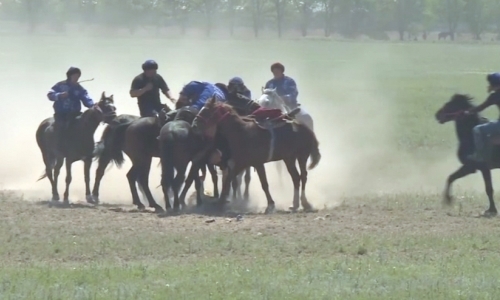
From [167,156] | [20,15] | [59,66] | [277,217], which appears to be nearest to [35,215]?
[167,156]

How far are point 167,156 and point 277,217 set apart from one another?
182cm

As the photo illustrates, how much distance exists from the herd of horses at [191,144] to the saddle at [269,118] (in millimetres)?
15

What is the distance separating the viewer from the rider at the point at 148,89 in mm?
17703

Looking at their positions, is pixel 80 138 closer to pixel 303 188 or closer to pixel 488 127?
pixel 303 188

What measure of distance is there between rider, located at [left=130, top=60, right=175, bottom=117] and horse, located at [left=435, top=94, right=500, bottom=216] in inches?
177

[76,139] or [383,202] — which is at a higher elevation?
[76,139]

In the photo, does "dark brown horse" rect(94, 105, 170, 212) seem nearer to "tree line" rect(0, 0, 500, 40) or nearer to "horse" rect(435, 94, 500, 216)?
→ "horse" rect(435, 94, 500, 216)

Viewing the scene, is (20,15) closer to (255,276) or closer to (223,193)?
(223,193)

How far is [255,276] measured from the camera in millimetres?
10875

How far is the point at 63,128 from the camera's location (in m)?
17.6

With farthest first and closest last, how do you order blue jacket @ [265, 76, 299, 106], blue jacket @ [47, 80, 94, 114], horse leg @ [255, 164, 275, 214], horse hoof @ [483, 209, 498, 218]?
blue jacket @ [265, 76, 299, 106], blue jacket @ [47, 80, 94, 114], horse leg @ [255, 164, 275, 214], horse hoof @ [483, 209, 498, 218]

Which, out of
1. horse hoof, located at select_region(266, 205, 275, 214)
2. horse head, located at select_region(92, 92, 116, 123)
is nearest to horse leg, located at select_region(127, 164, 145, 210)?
horse head, located at select_region(92, 92, 116, 123)

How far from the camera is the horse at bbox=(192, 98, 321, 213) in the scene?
52.9 feet

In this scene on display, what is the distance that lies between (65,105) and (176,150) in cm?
251
